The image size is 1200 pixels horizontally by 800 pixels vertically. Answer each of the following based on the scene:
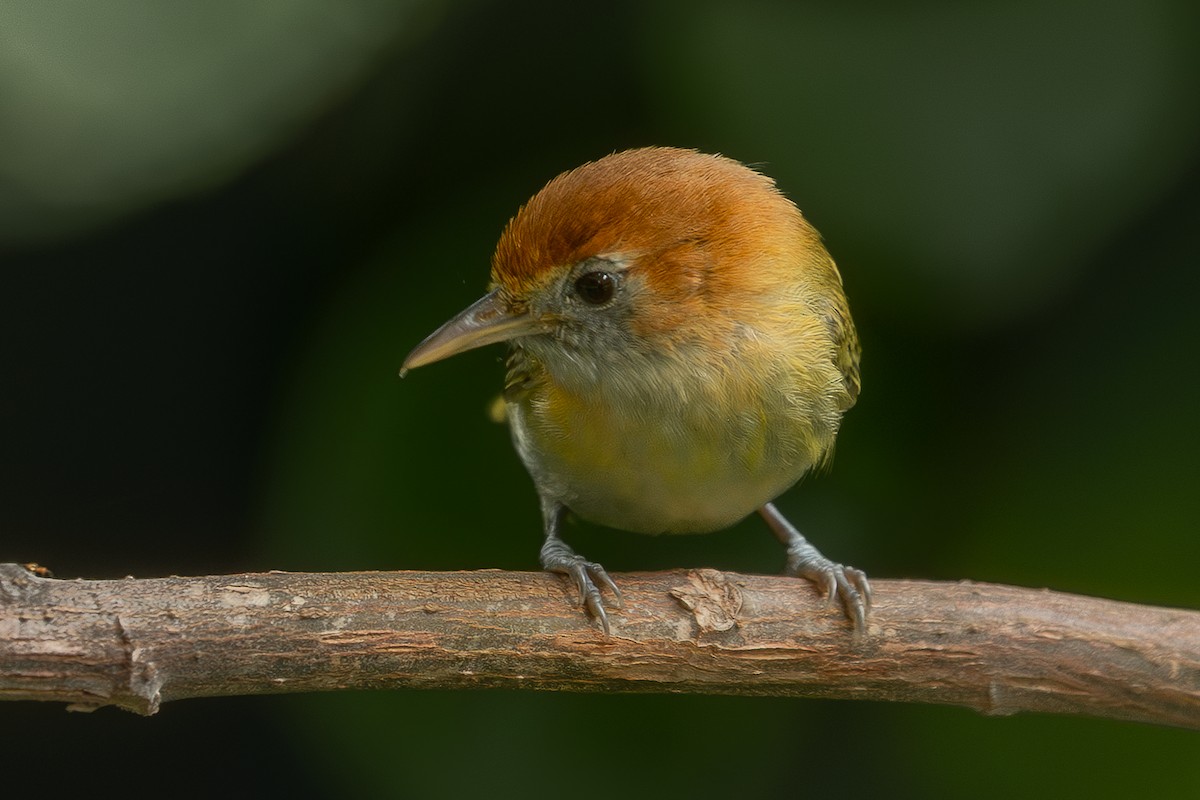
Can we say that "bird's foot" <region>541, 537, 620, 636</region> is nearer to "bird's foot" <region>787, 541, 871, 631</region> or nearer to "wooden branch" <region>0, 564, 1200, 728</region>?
"wooden branch" <region>0, 564, 1200, 728</region>

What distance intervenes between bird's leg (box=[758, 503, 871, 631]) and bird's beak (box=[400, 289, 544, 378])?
0.87 meters

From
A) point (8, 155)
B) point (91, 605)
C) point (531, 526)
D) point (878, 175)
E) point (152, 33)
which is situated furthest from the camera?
point (531, 526)

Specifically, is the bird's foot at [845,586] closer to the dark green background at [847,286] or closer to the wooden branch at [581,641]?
the wooden branch at [581,641]

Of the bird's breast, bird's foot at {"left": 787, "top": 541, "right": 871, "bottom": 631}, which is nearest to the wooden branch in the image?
bird's foot at {"left": 787, "top": 541, "right": 871, "bottom": 631}

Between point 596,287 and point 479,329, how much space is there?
11.3 inches

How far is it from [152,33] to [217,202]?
64cm

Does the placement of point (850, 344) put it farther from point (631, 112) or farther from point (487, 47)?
point (487, 47)

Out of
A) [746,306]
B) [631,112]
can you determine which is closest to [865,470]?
[746,306]

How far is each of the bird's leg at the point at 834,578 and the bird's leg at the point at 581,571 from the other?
1.66ft

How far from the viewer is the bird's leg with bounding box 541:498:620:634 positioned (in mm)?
2480

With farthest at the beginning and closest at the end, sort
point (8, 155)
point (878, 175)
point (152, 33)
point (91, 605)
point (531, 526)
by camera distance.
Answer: point (531, 526) < point (878, 175) < point (8, 155) < point (152, 33) < point (91, 605)

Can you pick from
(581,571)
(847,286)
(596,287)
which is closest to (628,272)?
(596,287)

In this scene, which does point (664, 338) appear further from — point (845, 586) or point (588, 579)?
point (845, 586)

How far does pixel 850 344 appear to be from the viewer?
10.4ft
